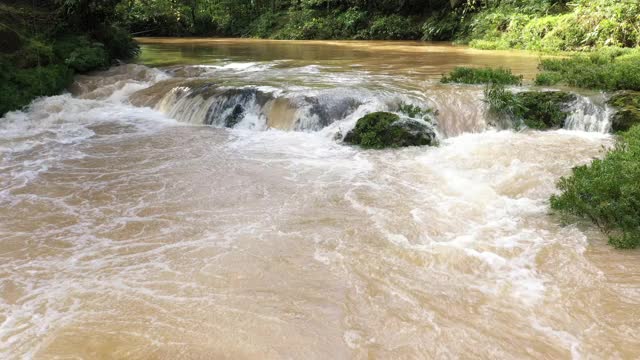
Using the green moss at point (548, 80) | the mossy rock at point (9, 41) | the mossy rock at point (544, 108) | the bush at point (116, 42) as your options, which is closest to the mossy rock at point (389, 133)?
the mossy rock at point (544, 108)

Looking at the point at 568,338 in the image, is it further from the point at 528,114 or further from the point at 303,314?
the point at 528,114

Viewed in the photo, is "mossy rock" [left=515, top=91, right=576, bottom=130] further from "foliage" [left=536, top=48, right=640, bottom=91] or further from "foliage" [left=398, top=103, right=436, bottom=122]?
"foliage" [left=398, top=103, right=436, bottom=122]

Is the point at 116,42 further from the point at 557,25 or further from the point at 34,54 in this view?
the point at 557,25

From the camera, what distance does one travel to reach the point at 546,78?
11.7 meters

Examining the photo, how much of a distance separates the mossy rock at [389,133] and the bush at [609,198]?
3.24m

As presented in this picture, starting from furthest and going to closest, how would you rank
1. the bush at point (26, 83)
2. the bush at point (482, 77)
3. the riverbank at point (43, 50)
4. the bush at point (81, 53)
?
the bush at point (81, 53) → the riverbank at point (43, 50) → the bush at point (26, 83) → the bush at point (482, 77)

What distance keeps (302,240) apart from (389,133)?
432 cm

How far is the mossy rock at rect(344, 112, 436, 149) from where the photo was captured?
964 cm

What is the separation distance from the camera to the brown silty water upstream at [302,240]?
14.0 ft

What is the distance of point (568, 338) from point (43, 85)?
44.8 ft

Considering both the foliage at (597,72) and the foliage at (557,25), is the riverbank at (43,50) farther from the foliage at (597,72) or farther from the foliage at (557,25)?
the foliage at (557,25)

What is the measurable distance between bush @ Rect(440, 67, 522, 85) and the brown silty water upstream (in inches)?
29.7

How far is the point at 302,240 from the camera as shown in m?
6.00

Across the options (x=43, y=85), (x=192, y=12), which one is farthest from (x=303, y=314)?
(x=192, y=12)
